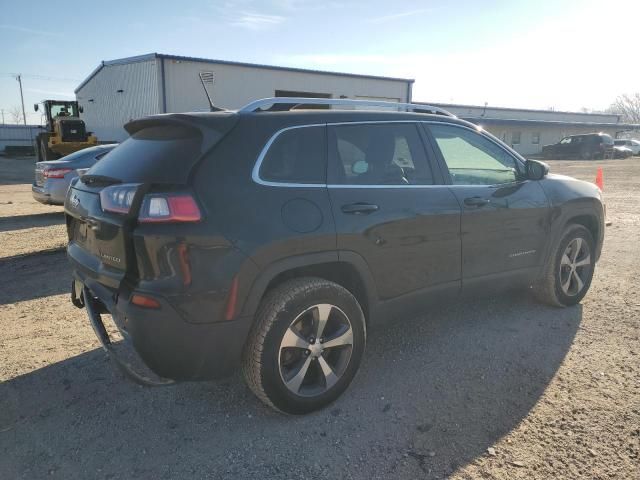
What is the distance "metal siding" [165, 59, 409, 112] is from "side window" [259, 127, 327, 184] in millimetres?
18814

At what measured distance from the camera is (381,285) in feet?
11.0

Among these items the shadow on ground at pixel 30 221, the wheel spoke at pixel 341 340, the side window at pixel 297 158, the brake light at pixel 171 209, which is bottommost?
the shadow on ground at pixel 30 221

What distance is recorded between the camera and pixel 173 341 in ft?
8.61

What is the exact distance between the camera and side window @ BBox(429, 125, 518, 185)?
153 inches

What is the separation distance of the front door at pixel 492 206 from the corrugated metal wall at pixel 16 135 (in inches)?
2007

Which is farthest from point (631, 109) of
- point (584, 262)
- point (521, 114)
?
point (584, 262)

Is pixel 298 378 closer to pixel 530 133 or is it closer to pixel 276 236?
pixel 276 236

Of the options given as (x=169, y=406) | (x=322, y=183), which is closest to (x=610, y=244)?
(x=322, y=183)

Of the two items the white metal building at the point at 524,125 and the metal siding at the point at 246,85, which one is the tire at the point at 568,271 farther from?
the white metal building at the point at 524,125

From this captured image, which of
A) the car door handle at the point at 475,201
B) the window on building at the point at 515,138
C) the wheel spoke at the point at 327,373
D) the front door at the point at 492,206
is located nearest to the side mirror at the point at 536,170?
the front door at the point at 492,206

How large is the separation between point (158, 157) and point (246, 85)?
21.1 m

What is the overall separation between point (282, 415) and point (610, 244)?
21.2 feet

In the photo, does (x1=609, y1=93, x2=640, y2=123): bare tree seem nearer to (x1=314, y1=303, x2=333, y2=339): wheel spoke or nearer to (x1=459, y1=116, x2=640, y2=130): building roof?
(x1=459, y1=116, x2=640, y2=130): building roof

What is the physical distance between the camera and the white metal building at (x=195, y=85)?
20.9 meters
